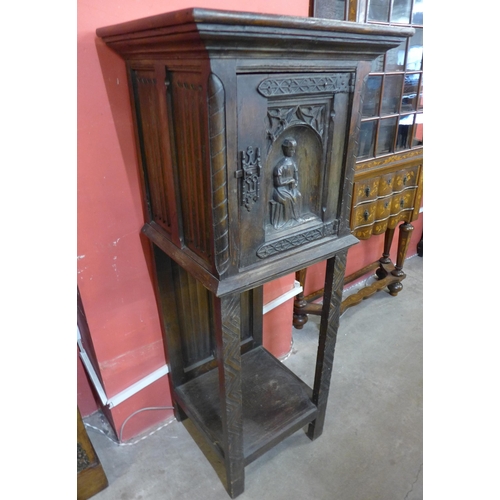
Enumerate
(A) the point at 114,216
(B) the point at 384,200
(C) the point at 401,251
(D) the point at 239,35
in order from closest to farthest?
(D) the point at 239,35
(A) the point at 114,216
(B) the point at 384,200
(C) the point at 401,251

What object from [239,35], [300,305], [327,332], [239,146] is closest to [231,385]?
[327,332]

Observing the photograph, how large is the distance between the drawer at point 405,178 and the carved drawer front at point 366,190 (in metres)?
0.17

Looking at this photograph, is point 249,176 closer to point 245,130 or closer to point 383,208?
point 245,130

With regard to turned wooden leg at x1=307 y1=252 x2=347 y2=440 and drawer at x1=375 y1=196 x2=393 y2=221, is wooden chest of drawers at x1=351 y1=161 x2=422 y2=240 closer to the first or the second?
drawer at x1=375 y1=196 x2=393 y2=221

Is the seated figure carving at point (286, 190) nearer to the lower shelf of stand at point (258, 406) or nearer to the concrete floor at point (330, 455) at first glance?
the lower shelf of stand at point (258, 406)

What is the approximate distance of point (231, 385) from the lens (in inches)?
44.1

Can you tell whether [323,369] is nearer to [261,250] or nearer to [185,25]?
[261,250]

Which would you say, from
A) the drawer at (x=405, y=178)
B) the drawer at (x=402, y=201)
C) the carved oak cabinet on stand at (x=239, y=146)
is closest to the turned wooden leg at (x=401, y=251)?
the drawer at (x=402, y=201)

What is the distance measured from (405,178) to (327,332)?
1184mm

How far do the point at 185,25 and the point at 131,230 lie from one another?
2.33ft

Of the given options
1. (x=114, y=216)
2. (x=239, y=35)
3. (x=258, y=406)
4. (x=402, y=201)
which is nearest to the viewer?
(x=239, y=35)

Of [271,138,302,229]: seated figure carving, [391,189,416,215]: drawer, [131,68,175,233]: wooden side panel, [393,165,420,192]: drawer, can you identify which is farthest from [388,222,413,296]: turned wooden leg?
[131,68,175,233]: wooden side panel

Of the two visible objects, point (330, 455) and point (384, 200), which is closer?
point (330, 455)

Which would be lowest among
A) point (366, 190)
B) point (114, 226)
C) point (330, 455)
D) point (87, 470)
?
point (330, 455)
